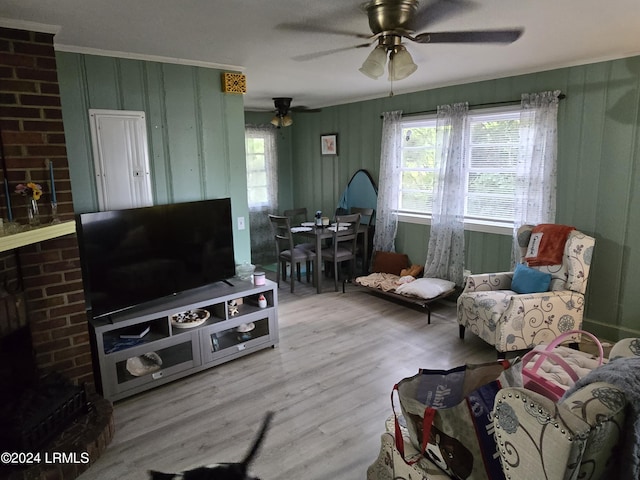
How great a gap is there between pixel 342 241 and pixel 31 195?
365cm

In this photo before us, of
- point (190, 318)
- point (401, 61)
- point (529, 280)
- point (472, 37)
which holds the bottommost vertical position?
point (190, 318)

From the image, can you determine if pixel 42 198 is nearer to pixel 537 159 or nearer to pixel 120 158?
pixel 120 158

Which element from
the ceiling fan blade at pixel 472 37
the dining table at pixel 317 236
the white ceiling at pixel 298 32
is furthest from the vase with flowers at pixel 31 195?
the dining table at pixel 317 236

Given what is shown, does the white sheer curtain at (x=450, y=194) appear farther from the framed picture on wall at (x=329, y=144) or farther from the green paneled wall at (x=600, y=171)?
the framed picture on wall at (x=329, y=144)

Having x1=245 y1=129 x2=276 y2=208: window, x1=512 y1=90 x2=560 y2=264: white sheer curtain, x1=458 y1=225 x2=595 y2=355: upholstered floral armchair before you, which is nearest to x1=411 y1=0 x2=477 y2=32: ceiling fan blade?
x1=512 y1=90 x2=560 y2=264: white sheer curtain

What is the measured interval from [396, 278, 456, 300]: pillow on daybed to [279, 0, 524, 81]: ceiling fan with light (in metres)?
2.47

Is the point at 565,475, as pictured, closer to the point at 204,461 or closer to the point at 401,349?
the point at 204,461

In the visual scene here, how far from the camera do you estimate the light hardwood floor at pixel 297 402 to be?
2.26m

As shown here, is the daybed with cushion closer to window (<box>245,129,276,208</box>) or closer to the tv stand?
the tv stand

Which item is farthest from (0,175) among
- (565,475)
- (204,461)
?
(565,475)

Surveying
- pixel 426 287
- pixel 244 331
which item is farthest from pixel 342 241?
pixel 244 331

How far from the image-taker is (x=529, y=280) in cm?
348

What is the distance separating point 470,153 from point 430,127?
2.12 feet

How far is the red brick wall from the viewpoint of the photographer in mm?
2309
